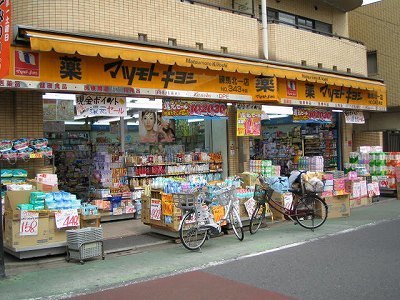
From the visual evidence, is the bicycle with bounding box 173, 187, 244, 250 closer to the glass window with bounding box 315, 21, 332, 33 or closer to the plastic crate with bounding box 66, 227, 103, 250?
the plastic crate with bounding box 66, 227, 103, 250

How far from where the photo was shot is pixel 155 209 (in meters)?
10.1

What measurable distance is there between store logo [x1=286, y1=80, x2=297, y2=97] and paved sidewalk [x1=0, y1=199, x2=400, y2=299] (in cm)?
548

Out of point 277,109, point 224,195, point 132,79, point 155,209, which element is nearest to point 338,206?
point 224,195

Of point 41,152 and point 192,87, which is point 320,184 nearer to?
point 192,87

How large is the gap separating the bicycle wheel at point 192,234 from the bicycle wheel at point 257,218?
1.84 meters

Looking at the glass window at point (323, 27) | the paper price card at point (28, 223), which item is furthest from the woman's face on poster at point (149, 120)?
the glass window at point (323, 27)

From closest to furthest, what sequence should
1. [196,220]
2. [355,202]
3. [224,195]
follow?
[196,220], [224,195], [355,202]

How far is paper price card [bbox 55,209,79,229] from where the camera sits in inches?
331

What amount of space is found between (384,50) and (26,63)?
60.2ft

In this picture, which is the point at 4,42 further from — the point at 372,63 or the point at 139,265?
the point at 372,63

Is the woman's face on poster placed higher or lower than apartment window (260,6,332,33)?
lower

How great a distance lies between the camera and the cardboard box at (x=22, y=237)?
8.02 m

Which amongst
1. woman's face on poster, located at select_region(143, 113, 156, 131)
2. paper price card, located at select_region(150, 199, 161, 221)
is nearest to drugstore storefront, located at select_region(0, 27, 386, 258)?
woman's face on poster, located at select_region(143, 113, 156, 131)

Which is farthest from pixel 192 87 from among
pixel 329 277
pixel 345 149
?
pixel 345 149
